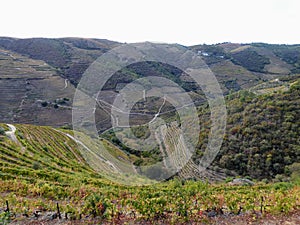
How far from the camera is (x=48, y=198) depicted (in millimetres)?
8742

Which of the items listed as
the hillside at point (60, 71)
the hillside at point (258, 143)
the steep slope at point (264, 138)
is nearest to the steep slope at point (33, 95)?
the hillside at point (60, 71)

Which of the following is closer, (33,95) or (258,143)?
(258,143)

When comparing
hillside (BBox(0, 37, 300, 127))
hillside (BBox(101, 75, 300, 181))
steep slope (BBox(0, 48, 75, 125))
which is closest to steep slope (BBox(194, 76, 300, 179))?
hillside (BBox(101, 75, 300, 181))

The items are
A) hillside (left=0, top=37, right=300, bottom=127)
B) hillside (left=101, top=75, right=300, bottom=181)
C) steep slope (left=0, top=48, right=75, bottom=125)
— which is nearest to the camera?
hillside (left=101, top=75, right=300, bottom=181)

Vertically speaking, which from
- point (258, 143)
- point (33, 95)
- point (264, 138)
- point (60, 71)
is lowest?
point (33, 95)

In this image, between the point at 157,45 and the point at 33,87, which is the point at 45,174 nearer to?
the point at 33,87

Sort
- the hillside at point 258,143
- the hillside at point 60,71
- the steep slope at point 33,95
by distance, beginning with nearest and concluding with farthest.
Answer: the hillside at point 258,143 → the steep slope at point 33,95 → the hillside at point 60,71

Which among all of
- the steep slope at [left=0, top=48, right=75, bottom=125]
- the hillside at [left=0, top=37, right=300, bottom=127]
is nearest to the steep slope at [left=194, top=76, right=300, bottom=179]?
the hillside at [left=0, top=37, right=300, bottom=127]

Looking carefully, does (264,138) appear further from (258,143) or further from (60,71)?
(60,71)

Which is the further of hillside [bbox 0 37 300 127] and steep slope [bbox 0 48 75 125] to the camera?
hillside [bbox 0 37 300 127]

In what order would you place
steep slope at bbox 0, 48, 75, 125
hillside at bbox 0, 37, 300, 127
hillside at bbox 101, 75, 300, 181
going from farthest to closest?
hillside at bbox 0, 37, 300, 127, steep slope at bbox 0, 48, 75, 125, hillside at bbox 101, 75, 300, 181

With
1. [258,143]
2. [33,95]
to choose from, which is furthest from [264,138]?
[33,95]

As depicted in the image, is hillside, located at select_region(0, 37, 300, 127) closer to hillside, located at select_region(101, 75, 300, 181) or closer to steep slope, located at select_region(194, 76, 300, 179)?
hillside, located at select_region(101, 75, 300, 181)

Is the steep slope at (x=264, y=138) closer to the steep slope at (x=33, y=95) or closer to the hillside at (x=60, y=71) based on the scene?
the hillside at (x=60, y=71)
